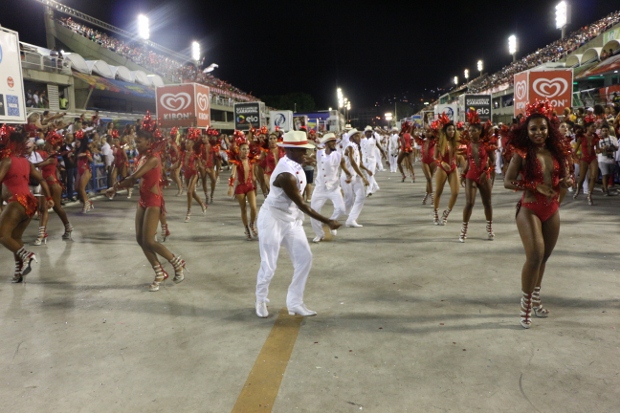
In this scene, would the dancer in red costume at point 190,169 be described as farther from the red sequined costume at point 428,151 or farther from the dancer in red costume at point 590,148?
the dancer in red costume at point 590,148

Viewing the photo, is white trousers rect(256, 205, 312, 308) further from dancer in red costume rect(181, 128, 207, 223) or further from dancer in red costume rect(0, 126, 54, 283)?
dancer in red costume rect(181, 128, 207, 223)

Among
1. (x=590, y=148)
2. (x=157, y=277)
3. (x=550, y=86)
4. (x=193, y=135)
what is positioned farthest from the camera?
(x=550, y=86)

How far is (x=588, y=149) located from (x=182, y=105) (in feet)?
40.1

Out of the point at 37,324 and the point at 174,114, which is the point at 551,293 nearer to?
the point at 37,324

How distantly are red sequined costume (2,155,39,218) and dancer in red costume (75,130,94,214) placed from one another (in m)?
5.85

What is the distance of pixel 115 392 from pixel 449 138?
7557 millimetres

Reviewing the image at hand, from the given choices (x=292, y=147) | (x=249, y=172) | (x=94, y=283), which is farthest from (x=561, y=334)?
(x=249, y=172)

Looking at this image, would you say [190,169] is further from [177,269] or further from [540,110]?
[540,110]

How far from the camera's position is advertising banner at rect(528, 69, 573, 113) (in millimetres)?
15344

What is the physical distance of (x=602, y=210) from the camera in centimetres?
1132

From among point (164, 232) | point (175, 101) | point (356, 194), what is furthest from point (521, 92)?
point (164, 232)

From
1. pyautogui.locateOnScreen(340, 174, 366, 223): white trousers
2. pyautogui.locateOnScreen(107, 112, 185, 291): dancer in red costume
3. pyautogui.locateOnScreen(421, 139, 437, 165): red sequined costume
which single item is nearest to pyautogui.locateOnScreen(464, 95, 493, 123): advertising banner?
pyautogui.locateOnScreen(421, 139, 437, 165): red sequined costume

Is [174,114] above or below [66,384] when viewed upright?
above

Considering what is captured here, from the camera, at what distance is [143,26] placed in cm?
5312
